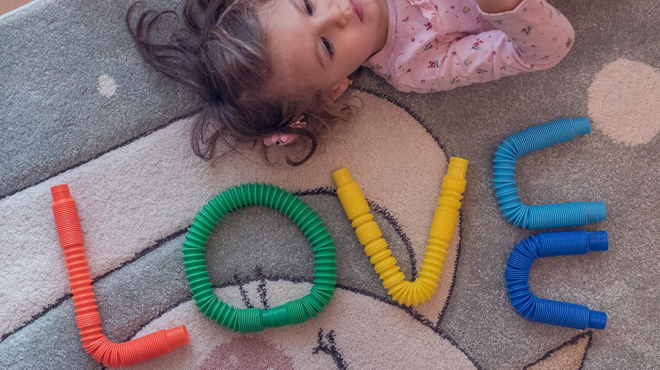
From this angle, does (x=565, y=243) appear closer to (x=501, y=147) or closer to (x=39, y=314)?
(x=501, y=147)

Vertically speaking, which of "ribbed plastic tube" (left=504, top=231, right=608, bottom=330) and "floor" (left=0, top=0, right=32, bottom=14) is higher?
"floor" (left=0, top=0, right=32, bottom=14)

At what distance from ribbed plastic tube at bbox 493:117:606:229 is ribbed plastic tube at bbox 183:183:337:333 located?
30cm

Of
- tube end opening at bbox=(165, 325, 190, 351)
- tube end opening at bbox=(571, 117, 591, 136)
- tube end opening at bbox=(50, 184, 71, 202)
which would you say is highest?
tube end opening at bbox=(571, 117, 591, 136)

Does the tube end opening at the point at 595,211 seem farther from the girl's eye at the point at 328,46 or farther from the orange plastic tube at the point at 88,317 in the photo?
the orange plastic tube at the point at 88,317

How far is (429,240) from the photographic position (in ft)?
2.92

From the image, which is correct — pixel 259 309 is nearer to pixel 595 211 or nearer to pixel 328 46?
pixel 328 46

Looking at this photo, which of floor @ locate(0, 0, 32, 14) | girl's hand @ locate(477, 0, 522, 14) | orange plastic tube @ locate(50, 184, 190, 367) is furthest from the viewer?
floor @ locate(0, 0, 32, 14)

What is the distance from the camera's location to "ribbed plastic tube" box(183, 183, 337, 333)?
0.86 meters

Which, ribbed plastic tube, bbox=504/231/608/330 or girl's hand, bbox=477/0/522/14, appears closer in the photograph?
girl's hand, bbox=477/0/522/14

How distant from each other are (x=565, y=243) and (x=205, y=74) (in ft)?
2.06

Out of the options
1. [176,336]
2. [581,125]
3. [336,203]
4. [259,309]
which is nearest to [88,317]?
[176,336]

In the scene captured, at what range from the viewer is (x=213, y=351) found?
34.9 inches

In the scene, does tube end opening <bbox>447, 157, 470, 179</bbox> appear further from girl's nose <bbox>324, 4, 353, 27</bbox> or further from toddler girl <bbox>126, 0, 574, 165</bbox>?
girl's nose <bbox>324, 4, 353, 27</bbox>

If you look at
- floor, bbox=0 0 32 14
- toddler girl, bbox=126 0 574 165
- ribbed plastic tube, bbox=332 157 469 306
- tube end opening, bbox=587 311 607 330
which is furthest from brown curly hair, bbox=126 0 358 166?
tube end opening, bbox=587 311 607 330
